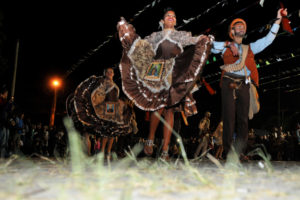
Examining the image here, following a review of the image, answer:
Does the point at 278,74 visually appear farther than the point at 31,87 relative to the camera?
No

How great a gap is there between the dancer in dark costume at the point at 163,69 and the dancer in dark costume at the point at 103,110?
2.24 metres

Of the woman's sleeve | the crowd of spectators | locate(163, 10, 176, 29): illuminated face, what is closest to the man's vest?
locate(163, 10, 176, 29): illuminated face

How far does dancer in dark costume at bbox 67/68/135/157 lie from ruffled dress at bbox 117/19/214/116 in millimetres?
2240

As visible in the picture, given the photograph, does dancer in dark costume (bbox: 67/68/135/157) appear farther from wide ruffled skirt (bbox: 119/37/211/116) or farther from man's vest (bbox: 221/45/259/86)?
man's vest (bbox: 221/45/259/86)

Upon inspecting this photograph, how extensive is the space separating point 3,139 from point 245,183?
23.3 feet

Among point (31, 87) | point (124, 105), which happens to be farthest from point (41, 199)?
point (31, 87)

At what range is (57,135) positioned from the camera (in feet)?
46.3

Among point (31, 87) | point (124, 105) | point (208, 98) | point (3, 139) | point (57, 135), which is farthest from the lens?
point (31, 87)

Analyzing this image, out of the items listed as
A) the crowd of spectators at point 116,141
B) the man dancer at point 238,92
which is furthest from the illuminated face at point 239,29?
the crowd of spectators at point 116,141

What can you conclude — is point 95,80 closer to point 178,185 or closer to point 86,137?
point 86,137

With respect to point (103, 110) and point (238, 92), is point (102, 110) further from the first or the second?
point (238, 92)

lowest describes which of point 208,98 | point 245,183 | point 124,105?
point 245,183

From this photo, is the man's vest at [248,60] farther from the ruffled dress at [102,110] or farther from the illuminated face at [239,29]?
the ruffled dress at [102,110]

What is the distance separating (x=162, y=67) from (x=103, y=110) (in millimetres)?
2724
